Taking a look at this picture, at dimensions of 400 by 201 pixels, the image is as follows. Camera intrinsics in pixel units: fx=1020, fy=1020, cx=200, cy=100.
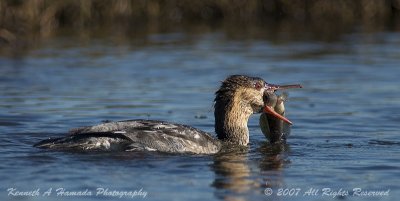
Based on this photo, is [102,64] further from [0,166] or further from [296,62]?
[0,166]

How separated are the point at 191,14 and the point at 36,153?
17.5 meters

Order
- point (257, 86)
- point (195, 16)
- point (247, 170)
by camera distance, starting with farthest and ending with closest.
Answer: point (195, 16), point (257, 86), point (247, 170)

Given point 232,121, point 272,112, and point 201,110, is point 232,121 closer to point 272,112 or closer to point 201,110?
point 272,112

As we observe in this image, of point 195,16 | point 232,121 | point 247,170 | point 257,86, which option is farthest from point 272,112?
point 195,16

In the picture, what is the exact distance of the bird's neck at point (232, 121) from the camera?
1173 cm

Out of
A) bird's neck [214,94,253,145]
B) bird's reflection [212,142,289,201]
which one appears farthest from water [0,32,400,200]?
bird's neck [214,94,253,145]

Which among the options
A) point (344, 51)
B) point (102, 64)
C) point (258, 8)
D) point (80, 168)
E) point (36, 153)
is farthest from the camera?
point (258, 8)

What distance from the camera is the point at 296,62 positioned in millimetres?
19859

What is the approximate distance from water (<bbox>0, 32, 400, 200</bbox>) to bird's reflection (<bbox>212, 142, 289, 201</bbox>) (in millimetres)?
19

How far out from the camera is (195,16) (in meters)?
27.9

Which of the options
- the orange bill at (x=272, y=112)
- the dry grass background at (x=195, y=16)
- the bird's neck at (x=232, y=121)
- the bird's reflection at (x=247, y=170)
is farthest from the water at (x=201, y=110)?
the dry grass background at (x=195, y=16)

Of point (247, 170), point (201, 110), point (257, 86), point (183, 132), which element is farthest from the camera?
point (201, 110)

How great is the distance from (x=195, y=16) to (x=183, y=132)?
56.3 ft

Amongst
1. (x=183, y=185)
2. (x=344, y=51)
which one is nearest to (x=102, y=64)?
(x=344, y=51)
